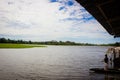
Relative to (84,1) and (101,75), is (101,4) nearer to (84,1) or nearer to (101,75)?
(84,1)

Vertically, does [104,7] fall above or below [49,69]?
above

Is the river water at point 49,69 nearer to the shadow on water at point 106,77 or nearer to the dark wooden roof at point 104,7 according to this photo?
the shadow on water at point 106,77

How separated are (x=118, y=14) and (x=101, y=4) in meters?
2.18

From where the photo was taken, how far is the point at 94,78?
2795 centimetres

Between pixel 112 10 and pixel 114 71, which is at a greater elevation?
pixel 112 10

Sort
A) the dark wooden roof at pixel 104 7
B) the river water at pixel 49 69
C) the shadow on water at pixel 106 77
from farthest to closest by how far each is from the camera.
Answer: the river water at pixel 49 69 → the shadow on water at pixel 106 77 → the dark wooden roof at pixel 104 7

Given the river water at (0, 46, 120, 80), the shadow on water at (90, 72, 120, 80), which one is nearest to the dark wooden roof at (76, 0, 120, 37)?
the shadow on water at (90, 72, 120, 80)

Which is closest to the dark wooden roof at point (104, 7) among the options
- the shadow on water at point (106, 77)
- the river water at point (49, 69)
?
the shadow on water at point (106, 77)

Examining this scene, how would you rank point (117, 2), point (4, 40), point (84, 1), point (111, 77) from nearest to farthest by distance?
point (84, 1) → point (117, 2) → point (111, 77) → point (4, 40)

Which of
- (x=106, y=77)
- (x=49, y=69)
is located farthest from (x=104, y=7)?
(x=49, y=69)

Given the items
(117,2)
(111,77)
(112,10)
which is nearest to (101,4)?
(117,2)

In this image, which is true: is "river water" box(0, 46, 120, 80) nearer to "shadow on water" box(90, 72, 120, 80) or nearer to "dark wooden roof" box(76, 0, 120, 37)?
"shadow on water" box(90, 72, 120, 80)

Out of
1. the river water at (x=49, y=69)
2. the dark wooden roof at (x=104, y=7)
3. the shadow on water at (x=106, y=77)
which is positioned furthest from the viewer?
the river water at (x=49, y=69)

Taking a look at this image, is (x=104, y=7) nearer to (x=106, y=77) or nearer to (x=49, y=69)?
(x=106, y=77)
